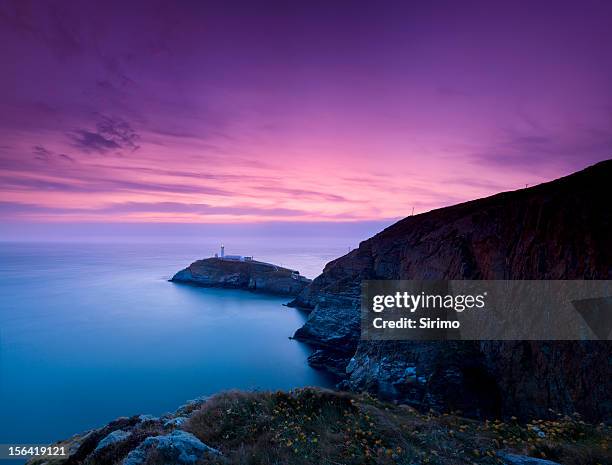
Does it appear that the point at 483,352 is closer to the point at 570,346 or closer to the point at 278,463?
the point at 570,346

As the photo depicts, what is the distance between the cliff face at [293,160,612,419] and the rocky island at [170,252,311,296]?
4495cm

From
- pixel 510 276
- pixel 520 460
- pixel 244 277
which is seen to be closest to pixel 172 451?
pixel 520 460

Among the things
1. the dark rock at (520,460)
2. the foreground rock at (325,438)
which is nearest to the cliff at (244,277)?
the foreground rock at (325,438)

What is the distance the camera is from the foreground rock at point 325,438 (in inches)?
265

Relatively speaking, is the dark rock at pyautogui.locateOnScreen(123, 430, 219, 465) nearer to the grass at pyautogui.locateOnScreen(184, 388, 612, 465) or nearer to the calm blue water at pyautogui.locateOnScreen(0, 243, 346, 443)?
the grass at pyautogui.locateOnScreen(184, 388, 612, 465)

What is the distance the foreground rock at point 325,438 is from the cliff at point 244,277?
60.6 m

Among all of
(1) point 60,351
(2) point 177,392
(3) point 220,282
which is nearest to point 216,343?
(2) point 177,392

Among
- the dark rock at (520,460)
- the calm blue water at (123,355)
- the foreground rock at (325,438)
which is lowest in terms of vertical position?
the calm blue water at (123,355)

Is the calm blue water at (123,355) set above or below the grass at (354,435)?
below

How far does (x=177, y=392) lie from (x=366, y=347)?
16.9m

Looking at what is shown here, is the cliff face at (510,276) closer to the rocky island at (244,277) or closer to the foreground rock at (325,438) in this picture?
the foreground rock at (325,438)

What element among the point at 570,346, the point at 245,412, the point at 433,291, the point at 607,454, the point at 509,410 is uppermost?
the point at 433,291

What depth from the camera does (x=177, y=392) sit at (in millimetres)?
25359

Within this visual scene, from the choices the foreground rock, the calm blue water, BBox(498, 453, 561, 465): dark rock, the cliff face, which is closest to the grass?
the foreground rock
